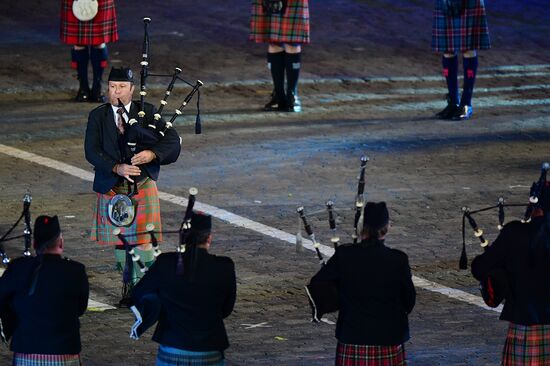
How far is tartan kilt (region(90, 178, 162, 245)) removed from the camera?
9680 mm

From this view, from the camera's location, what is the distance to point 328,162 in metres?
14.3

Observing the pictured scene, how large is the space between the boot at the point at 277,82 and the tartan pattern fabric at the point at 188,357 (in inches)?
376

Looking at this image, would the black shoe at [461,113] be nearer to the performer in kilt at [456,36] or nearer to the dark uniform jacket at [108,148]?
the performer in kilt at [456,36]

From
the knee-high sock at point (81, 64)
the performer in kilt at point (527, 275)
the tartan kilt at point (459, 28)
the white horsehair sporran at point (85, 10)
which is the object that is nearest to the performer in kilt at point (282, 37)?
the tartan kilt at point (459, 28)

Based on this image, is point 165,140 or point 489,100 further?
point 489,100

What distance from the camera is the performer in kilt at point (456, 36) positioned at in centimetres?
1634

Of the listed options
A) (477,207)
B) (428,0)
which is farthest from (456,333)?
(428,0)

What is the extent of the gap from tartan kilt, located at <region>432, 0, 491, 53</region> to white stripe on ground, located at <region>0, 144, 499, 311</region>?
4.77 metres

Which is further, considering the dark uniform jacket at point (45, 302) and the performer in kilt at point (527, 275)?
the performer in kilt at point (527, 275)

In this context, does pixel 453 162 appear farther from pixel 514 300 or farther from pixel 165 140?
pixel 514 300

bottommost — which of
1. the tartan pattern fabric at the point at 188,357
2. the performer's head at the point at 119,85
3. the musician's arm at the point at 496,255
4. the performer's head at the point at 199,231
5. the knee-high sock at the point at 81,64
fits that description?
the knee-high sock at the point at 81,64

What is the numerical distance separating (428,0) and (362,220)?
16294 millimetres

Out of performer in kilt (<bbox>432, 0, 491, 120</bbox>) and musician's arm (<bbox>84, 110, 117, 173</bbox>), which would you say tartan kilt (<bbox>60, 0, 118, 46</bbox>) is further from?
musician's arm (<bbox>84, 110, 117, 173</bbox>)

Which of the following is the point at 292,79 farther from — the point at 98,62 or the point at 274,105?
the point at 98,62
